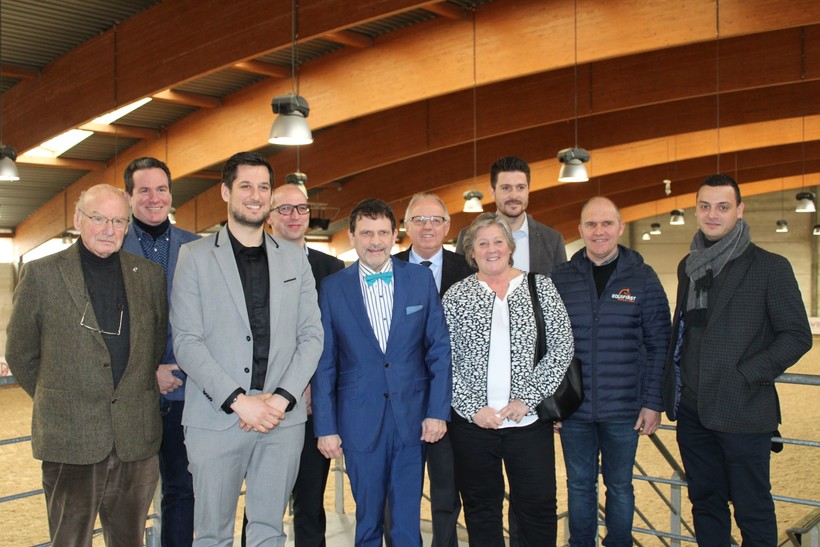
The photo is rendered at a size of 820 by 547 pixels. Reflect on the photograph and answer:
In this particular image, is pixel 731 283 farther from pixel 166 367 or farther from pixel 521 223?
pixel 166 367

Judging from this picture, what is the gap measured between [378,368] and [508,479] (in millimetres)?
761

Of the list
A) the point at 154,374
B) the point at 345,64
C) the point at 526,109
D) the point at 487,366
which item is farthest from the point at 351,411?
the point at 526,109

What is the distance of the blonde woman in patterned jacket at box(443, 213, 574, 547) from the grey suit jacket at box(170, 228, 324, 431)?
2.26ft

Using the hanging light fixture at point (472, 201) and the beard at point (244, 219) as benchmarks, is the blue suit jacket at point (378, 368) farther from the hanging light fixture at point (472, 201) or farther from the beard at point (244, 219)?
the hanging light fixture at point (472, 201)

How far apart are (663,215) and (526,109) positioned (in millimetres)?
18330

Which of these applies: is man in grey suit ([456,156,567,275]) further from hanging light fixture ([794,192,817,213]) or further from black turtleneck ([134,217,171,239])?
hanging light fixture ([794,192,817,213])

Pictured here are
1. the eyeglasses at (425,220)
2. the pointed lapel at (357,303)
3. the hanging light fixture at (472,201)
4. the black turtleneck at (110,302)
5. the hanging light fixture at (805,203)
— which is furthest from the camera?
the hanging light fixture at (805,203)

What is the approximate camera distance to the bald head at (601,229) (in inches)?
136

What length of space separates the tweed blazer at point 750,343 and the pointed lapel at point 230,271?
6.36 feet

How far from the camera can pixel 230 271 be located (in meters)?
2.95

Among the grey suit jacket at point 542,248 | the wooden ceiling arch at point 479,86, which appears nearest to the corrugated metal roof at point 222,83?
the wooden ceiling arch at point 479,86

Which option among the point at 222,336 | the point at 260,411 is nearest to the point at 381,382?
the point at 260,411

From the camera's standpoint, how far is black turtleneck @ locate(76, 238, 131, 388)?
9.42ft

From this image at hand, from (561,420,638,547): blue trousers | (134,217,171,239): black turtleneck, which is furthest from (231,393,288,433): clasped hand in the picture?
(561,420,638,547): blue trousers
